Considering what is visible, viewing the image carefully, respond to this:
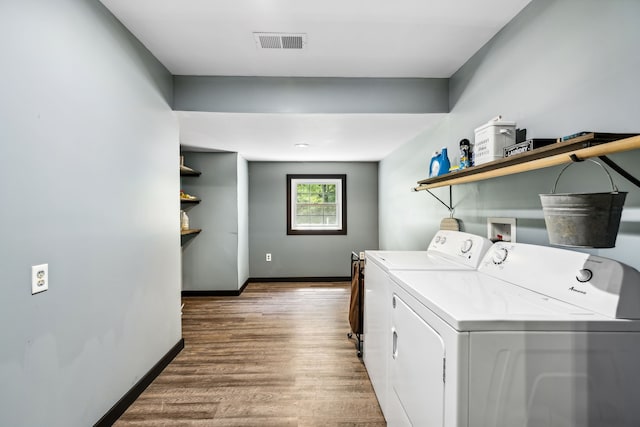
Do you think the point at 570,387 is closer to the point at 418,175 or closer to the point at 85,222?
the point at 85,222

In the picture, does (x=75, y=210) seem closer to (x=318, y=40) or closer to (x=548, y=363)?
(x=318, y=40)

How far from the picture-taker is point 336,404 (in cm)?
197

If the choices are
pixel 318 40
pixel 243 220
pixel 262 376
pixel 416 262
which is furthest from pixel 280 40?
pixel 243 220

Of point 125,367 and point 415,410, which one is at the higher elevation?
point 415,410

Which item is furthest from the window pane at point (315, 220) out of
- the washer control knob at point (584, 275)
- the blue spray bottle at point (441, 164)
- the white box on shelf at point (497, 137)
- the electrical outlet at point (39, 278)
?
the washer control knob at point (584, 275)

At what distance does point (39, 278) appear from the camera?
4.24 feet

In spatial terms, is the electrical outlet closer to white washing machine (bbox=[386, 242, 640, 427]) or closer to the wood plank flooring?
the wood plank flooring

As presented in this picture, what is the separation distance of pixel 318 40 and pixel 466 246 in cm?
160

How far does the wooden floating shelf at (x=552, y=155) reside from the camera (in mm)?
906

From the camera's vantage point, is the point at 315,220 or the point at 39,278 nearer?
the point at 39,278

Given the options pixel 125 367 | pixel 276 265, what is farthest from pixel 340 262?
pixel 125 367

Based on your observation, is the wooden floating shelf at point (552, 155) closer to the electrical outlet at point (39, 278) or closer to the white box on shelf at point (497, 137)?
the white box on shelf at point (497, 137)

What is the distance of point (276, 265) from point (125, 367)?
3411mm

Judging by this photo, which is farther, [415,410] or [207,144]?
[207,144]
